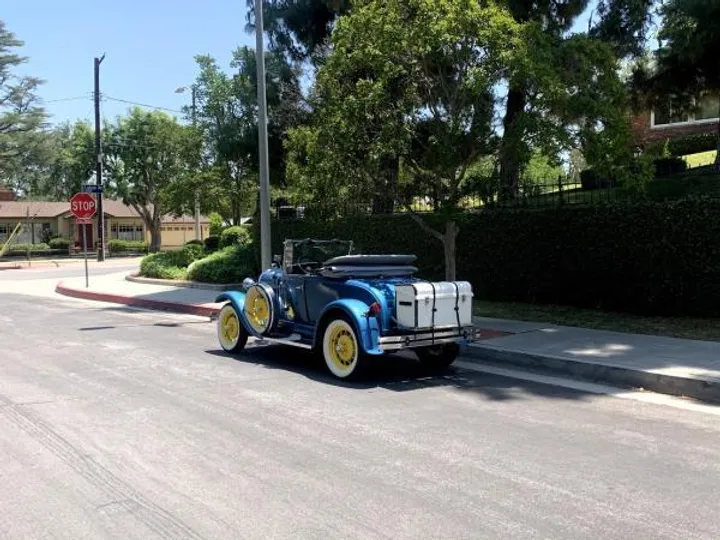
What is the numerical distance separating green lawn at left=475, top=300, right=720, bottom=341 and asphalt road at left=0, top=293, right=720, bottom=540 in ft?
11.9

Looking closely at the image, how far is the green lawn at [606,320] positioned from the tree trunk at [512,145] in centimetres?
229

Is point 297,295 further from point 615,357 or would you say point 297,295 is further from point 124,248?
point 124,248

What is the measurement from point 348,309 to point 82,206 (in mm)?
17226

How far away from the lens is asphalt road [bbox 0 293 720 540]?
4285mm

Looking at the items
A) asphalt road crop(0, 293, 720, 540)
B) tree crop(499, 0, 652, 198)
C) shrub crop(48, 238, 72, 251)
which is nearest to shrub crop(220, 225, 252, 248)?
tree crop(499, 0, 652, 198)

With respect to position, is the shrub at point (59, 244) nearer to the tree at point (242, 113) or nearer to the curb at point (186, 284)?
the tree at point (242, 113)

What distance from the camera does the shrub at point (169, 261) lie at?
78.0 ft

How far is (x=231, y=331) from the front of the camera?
34.5 feet

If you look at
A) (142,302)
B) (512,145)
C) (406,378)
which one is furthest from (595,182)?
(142,302)

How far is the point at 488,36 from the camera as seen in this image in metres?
10.2

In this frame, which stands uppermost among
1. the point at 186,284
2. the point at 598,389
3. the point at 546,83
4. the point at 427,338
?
the point at 546,83

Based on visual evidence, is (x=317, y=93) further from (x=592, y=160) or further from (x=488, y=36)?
(x=592, y=160)

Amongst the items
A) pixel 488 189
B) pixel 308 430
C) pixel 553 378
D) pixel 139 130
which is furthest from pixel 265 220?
pixel 139 130

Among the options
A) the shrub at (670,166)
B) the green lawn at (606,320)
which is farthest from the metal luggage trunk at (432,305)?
the shrub at (670,166)
